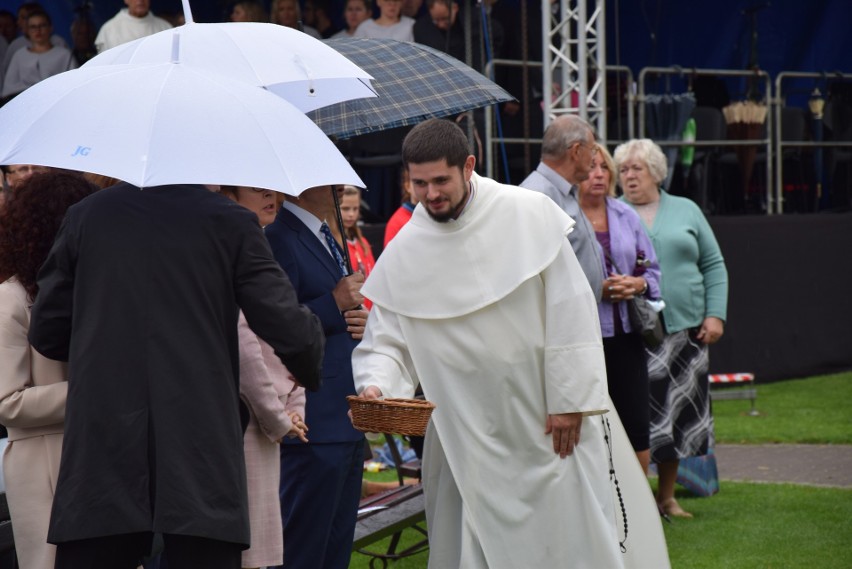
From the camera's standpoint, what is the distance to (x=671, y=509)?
773 centimetres

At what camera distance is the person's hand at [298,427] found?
4.52 meters

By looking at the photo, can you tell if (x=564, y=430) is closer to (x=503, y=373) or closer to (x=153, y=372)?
(x=503, y=373)

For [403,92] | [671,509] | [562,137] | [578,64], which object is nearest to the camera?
[403,92]

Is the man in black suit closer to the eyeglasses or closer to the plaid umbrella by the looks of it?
the plaid umbrella

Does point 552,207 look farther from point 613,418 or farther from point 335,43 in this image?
point 335,43

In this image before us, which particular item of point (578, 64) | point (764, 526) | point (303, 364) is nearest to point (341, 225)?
point (303, 364)

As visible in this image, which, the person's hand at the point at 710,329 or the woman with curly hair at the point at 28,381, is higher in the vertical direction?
the woman with curly hair at the point at 28,381

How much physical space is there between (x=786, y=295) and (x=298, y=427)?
33.1 ft

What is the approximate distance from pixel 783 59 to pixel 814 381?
12.2 ft

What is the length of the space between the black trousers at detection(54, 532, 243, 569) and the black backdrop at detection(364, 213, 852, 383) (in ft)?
33.6

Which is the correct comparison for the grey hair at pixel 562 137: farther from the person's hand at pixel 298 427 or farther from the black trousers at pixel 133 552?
the black trousers at pixel 133 552

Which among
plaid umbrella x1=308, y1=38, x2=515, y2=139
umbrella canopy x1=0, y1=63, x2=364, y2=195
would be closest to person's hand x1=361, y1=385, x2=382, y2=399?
umbrella canopy x1=0, y1=63, x2=364, y2=195

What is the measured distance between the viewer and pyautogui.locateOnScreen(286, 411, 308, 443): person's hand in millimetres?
4523

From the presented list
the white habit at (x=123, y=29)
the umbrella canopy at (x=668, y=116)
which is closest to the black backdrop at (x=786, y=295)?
the umbrella canopy at (x=668, y=116)
